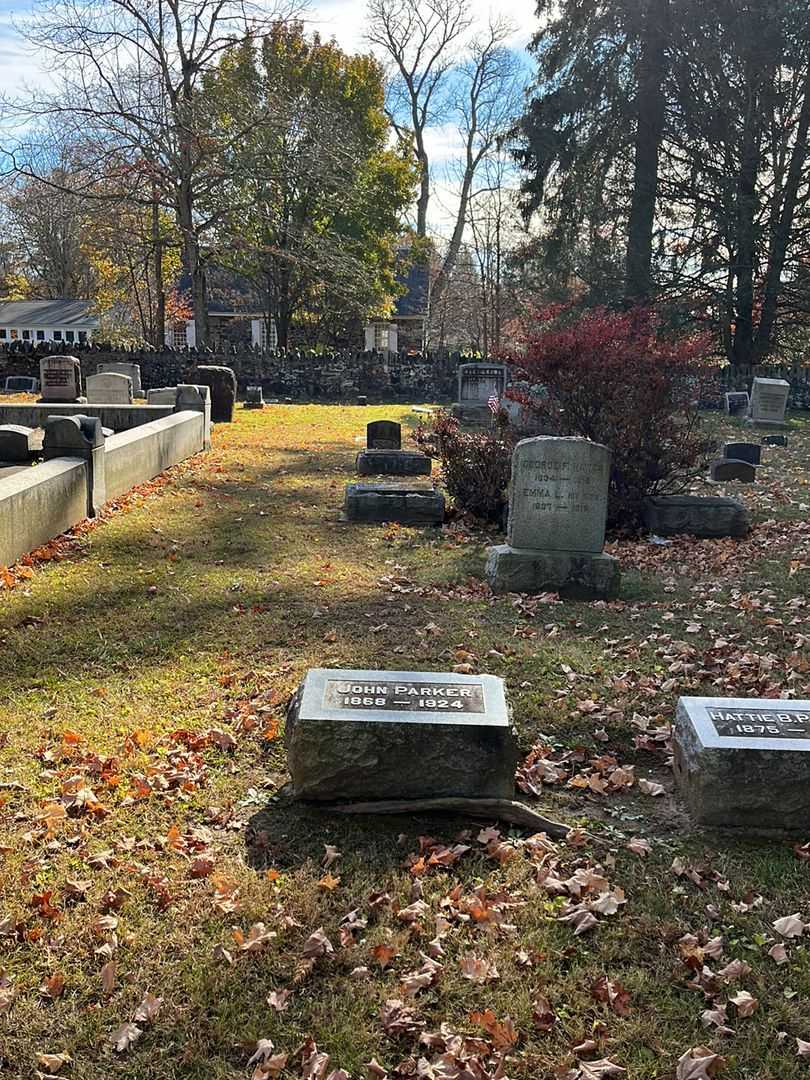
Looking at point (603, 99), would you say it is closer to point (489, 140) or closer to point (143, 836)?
point (489, 140)

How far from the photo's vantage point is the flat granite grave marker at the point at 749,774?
3.77 metres

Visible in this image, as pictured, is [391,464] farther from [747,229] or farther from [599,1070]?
[747,229]

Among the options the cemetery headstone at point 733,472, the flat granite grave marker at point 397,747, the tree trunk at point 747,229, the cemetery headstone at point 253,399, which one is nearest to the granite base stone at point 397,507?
the cemetery headstone at point 733,472

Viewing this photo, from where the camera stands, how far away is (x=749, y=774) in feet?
12.4

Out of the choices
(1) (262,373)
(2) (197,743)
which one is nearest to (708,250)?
(1) (262,373)

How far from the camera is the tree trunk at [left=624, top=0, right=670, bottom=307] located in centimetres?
2562

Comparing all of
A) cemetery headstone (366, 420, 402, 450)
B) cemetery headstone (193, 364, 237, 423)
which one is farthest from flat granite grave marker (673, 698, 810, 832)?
cemetery headstone (193, 364, 237, 423)

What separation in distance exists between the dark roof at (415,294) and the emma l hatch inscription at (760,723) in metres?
45.3

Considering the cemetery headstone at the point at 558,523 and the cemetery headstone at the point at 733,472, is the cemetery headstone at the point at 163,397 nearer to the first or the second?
the cemetery headstone at the point at 733,472

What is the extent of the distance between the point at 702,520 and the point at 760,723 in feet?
19.9

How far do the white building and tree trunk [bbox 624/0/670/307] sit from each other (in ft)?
114

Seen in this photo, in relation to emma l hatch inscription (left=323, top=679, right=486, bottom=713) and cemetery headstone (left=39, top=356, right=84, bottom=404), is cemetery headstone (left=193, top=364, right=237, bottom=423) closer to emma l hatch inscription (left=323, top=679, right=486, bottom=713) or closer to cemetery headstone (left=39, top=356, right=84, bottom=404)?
cemetery headstone (left=39, top=356, right=84, bottom=404)

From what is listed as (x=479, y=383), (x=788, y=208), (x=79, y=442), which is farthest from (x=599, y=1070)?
(x=788, y=208)

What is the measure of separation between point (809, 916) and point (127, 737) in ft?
11.1
